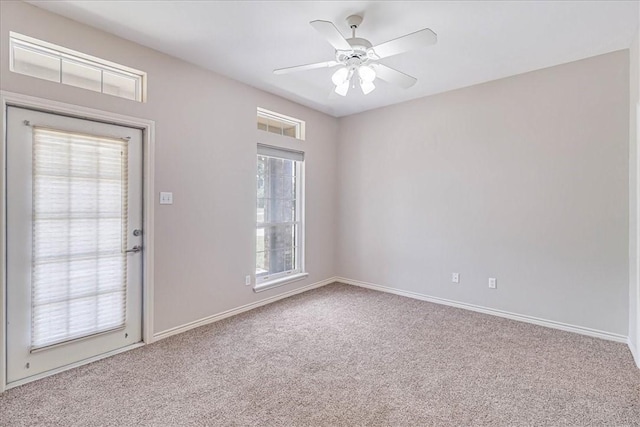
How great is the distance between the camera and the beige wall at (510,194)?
296 cm

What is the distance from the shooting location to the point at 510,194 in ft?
11.5

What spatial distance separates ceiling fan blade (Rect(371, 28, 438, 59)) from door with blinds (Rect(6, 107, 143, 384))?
221cm

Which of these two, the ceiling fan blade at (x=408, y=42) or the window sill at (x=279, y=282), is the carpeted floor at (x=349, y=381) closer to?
the window sill at (x=279, y=282)

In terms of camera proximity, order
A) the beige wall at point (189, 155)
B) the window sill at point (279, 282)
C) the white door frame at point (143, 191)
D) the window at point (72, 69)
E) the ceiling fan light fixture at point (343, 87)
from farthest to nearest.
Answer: the window sill at point (279, 282) < the ceiling fan light fixture at point (343, 87) < the beige wall at point (189, 155) < the window at point (72, 69) < the white door frame at point (143, 191)

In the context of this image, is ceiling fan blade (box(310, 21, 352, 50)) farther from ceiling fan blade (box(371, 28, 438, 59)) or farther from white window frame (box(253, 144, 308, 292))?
white window frame (box(253, 144, 308, 292))

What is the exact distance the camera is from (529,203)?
3.37 metres

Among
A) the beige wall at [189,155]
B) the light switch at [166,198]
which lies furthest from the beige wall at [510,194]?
the light switch at [166,198]

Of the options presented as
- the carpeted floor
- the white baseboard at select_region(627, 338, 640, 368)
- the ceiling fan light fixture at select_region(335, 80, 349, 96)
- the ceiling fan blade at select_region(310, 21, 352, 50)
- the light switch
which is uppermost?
the ceiling fan blade at select_region(310, 21, 352, 50)

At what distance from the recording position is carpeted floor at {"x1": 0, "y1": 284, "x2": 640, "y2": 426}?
1896mm

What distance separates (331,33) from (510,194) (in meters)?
2.70

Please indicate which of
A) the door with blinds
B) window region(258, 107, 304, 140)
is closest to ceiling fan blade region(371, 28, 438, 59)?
window region(258, 107, 304, 140)

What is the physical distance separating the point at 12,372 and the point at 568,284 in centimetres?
479

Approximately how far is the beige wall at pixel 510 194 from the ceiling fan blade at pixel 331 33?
222 cm

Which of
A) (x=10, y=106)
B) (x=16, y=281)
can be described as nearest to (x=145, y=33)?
(x=10, y=106)
